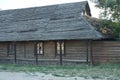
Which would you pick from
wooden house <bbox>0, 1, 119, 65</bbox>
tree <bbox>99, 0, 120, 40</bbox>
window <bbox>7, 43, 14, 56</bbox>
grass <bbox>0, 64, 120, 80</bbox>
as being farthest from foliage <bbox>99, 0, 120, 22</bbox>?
window <bbox>7, 43, 14, 56</bbox>

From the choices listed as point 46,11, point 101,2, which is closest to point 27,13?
point 46,11

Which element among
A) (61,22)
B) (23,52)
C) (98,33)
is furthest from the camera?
(23,52)

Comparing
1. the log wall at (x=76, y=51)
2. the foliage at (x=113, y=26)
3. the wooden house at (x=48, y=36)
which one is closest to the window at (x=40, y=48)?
the wooden house at (x=48, y=36)

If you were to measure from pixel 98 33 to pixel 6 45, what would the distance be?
43.7ft

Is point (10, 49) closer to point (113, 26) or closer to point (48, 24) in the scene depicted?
point (48, 24)

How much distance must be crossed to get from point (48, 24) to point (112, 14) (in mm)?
6919

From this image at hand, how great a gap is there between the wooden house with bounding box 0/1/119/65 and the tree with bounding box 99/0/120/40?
7.99 feet

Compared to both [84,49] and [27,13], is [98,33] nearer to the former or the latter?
[84,49]

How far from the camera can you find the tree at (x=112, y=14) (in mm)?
30703

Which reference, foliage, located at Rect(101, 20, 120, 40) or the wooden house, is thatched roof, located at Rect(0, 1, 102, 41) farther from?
foliage, located at Rect(101, 20, 120, 40)

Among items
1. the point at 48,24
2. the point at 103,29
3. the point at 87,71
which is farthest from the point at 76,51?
the point at 87,71

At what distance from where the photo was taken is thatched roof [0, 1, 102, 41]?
99.7 ft

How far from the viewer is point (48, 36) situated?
31.6 metres

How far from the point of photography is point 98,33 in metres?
28.7
